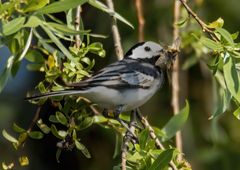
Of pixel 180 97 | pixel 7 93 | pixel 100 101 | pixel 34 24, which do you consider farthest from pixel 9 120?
pixel 34 24

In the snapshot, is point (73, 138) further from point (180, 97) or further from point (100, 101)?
point (180, 97)

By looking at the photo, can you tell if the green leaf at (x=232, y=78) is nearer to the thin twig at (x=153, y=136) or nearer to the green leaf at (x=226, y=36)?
the green leaf at (x=226, y=36)

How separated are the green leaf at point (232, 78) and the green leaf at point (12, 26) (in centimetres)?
67

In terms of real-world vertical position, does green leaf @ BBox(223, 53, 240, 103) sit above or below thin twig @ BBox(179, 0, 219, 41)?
below

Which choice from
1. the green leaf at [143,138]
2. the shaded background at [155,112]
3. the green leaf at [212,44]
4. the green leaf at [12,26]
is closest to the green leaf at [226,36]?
the green leaf at [212,44]

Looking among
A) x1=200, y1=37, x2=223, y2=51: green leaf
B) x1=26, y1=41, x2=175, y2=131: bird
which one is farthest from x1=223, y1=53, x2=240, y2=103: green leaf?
x1=26, y1=41, x2=175, y2=131: bird

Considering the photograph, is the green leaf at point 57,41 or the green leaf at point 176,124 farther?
the green leaf at point 176,124

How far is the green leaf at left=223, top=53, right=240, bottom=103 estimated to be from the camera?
2512 mm

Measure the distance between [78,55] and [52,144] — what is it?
88.5 inches

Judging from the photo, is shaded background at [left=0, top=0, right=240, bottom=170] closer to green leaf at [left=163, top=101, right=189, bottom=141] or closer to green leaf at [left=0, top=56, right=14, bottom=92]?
green leaf at [left=163, top=101, right=189, bottom=141]

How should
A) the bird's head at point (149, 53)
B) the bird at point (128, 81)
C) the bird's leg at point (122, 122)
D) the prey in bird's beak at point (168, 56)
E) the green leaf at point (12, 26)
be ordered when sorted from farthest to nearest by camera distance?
the bird's head at point (149, 53) < the prey in bird's beak at point (168, 56) < the bird at point (128, 81) < the bird's leg at point (122, 122) < the green leaf at point (12, 26)

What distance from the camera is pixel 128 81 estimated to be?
306 centimetres

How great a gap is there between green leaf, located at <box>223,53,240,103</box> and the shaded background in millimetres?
Answer: 1791

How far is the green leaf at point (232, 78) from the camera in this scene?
251 centimetres
